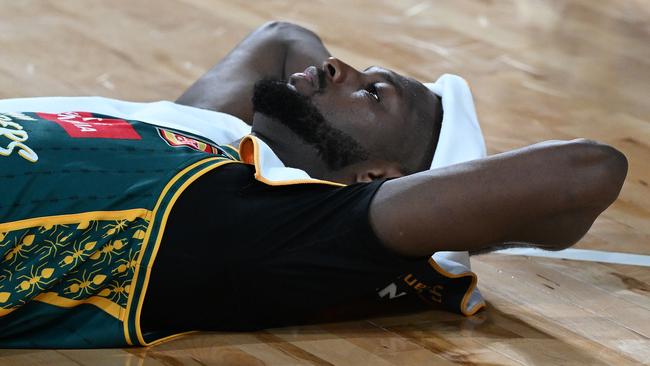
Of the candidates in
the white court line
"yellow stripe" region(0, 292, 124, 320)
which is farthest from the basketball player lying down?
the white court line

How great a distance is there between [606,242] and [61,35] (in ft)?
5.10

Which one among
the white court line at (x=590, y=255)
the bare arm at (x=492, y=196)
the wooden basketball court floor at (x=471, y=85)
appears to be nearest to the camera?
the bare arm at (x=492, y=196)

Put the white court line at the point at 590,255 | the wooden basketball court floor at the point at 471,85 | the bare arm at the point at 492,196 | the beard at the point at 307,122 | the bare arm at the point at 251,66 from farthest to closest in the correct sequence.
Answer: the bare arm at the point at 251,66
the white court line at the point at 590,255
the beard at the point at 307,122
the wooden basketball court floor at the point at 471,85
the bare arm at the point at 492,196

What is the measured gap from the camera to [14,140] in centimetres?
166

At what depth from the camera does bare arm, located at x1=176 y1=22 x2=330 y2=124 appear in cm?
239

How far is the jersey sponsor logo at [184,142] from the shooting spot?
5.79 feet

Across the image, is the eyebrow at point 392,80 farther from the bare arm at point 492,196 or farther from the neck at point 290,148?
the bare arm at point 492,196

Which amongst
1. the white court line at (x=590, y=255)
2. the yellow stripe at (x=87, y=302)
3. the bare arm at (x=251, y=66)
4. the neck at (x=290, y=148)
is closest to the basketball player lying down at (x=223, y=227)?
the yellow stripe at (x=87, y=302)

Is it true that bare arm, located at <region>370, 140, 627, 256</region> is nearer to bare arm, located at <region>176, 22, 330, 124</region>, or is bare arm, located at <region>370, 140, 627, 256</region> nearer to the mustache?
the mustache

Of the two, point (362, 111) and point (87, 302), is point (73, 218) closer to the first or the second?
point (87, 302)

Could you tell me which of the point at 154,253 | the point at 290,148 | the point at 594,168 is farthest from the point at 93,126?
the point at 594,168

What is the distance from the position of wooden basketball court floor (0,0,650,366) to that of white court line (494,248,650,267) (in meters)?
0.02

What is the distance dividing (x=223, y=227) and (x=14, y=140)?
1.10 ft

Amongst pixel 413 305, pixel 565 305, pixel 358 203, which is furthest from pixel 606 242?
pixel 358 203
